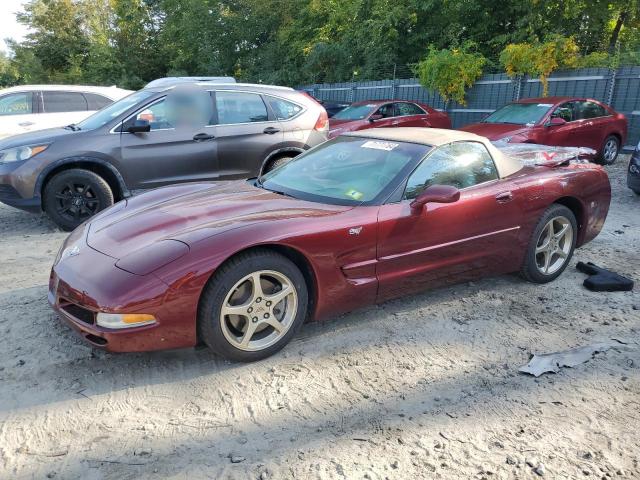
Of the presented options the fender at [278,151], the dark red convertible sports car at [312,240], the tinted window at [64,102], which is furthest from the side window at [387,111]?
the dark red convertible sports car at [312,240]

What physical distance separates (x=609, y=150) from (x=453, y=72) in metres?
5.97

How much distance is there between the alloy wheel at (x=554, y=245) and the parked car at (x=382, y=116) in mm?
7498

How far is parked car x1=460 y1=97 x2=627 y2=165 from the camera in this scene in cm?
937

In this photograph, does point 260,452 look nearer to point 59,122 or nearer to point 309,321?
point 309,321

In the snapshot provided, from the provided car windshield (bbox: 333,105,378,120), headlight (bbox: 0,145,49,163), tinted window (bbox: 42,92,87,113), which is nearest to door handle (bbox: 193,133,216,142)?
headlight (bbox: 0,145,49,163)

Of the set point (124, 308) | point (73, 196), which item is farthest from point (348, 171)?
point (73, 196)

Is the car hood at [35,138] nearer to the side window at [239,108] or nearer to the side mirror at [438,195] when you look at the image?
the side window at [239,108]

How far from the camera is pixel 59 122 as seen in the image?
919 cm

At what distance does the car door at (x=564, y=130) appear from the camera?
31.0 feet

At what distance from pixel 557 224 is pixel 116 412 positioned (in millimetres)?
3830

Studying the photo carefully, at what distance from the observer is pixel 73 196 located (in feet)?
19.2

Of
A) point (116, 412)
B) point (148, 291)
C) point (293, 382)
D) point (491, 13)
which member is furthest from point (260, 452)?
point (491, 13)

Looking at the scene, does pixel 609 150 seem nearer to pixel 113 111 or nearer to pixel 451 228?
pixel 451 228

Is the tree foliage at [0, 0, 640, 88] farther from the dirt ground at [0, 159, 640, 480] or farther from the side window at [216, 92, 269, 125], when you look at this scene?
the dirt ground at [0, 159, 640, 480]
